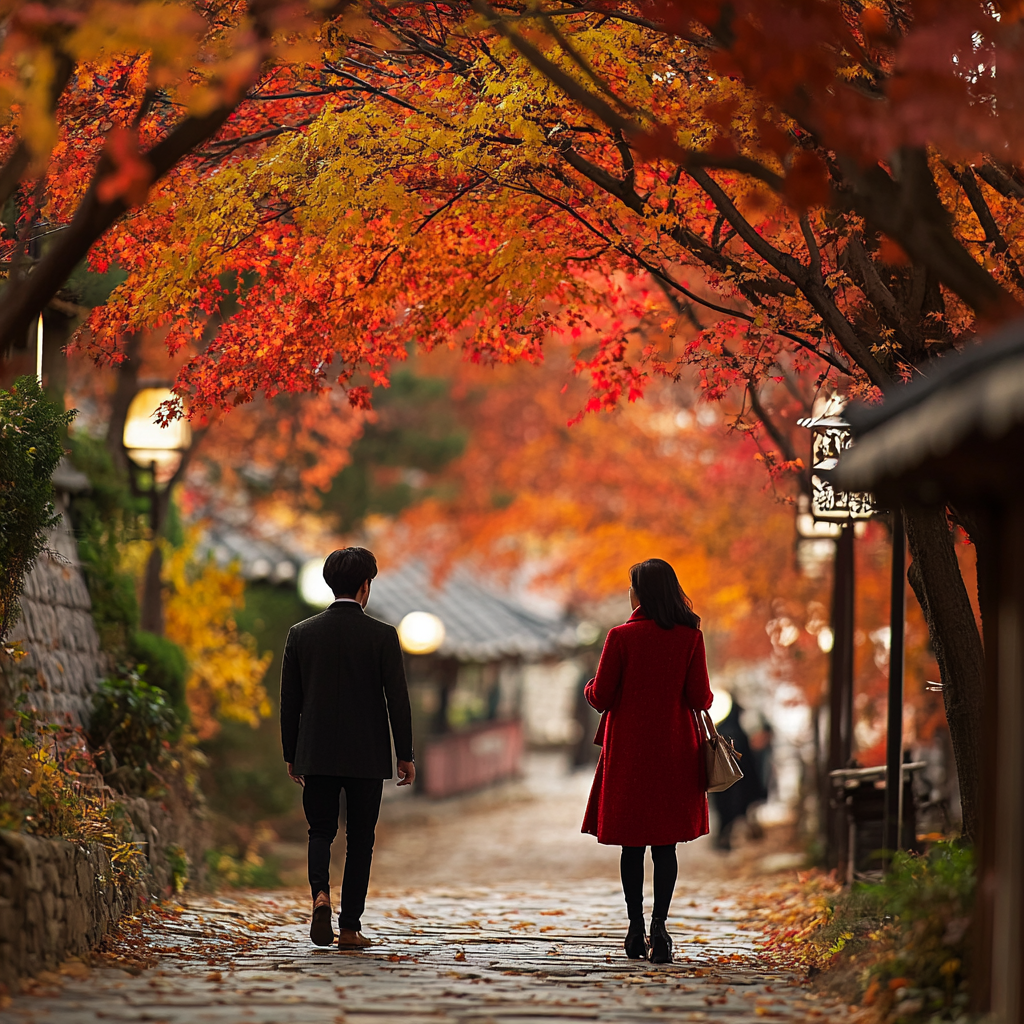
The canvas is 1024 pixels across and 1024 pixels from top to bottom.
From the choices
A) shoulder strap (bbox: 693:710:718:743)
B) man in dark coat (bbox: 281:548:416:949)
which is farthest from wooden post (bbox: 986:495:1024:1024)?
man in dark coat (bbox: 281:548:416:949)

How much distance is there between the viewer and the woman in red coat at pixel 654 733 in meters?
6.55

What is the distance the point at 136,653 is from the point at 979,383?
29.3 feet

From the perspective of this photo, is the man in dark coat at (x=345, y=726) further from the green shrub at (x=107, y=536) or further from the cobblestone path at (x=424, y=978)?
the green shrub at (x=107, y=536)

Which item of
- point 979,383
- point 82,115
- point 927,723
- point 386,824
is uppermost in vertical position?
point 82,115

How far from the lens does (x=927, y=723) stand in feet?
48.7

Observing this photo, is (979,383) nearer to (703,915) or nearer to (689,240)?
(689,240)

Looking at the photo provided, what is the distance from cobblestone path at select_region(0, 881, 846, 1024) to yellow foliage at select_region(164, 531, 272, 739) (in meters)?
5.55

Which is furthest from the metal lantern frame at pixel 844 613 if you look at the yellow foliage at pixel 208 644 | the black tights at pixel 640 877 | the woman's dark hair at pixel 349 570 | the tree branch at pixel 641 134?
the yellow foliage at pixel 208 644

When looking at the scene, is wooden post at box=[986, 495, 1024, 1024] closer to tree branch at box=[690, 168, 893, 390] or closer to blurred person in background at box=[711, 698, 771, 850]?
tree branch at box=[690, 168, 893, 390]

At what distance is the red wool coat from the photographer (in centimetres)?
655

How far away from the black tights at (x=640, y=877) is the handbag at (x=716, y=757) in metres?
0.40

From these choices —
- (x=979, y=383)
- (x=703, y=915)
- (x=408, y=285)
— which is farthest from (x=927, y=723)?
(x=979, y=383)

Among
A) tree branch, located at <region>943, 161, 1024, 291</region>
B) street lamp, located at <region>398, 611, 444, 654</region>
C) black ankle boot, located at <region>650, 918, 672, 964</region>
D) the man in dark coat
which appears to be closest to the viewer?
black ankle boot, located at <region>650, 918, 672, 964</region>

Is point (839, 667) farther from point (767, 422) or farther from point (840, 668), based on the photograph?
point (767, 422)
